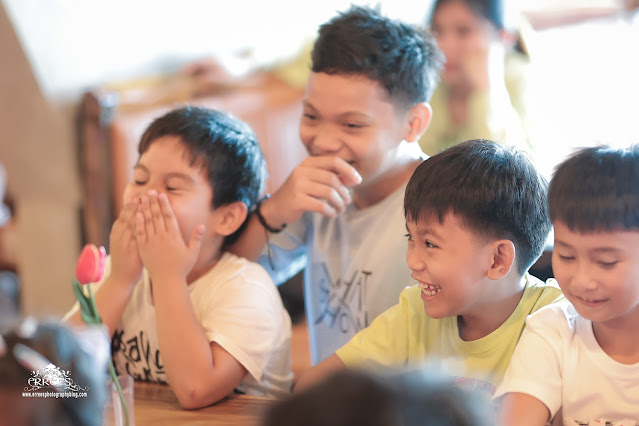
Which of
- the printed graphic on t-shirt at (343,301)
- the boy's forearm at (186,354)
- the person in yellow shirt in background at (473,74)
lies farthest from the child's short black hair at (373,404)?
the person in yellow shirt in background at (473,74)

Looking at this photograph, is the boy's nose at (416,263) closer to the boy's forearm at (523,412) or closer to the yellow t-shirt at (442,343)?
the yellow t-shirt at (442,343)

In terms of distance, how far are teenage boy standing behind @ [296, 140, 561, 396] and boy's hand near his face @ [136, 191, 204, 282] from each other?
0.32m

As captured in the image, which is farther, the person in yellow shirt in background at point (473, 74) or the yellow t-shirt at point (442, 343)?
the person in yellow shirt in background at point (473, 74)

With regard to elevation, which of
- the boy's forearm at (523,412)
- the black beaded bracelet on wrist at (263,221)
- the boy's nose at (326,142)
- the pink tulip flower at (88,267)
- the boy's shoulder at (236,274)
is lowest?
the boy's forearm at (523,412)

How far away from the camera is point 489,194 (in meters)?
1.09

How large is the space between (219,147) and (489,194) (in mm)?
576

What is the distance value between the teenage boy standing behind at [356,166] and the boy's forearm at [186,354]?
0.26 meters

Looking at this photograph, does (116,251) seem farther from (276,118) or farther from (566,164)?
(276,118)

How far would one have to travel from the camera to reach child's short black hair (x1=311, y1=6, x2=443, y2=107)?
4.86 ft

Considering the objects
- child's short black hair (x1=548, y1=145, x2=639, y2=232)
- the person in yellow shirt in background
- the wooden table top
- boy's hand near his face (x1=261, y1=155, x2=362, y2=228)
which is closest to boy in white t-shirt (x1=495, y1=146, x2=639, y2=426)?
child's short black hair (x1=548, y1=145, x2=639, y2=232)

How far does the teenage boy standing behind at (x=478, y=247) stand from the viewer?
110 centimetres

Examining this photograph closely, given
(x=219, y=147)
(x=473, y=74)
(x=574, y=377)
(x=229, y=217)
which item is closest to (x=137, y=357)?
(x=229, y=217)

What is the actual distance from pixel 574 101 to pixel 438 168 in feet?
6.07

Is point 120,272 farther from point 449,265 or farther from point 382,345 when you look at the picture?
point 449,265
